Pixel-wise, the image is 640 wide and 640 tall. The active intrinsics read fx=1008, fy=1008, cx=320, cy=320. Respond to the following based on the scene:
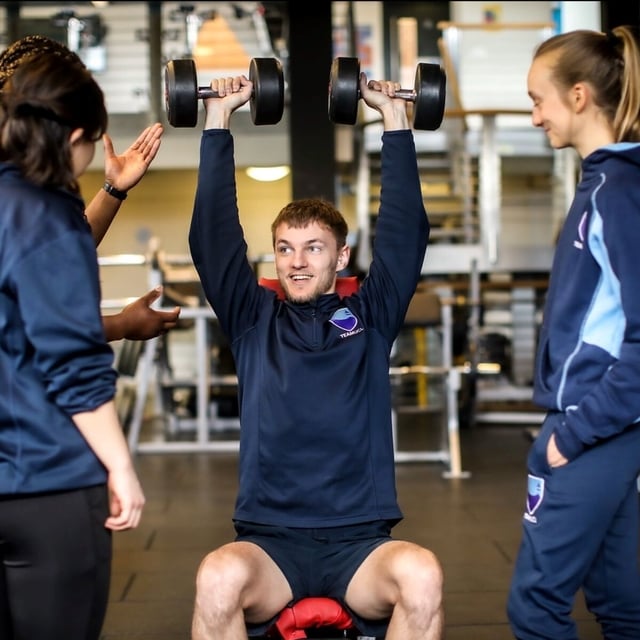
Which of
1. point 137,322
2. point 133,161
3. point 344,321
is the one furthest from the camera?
point 344,321

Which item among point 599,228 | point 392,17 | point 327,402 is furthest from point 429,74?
point 392,17

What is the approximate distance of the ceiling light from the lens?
10484 millimetres

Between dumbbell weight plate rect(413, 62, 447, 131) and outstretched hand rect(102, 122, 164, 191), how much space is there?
0.52 m

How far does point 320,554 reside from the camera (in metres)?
2.00

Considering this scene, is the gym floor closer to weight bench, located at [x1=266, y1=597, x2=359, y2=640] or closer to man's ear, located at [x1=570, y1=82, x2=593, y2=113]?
weight bench, located at [x1=266, y1=597, x2=359, y2=640]

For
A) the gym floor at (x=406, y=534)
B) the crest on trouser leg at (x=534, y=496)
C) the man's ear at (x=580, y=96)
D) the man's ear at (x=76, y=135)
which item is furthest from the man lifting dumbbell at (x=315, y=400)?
the gym floor at (x=406, y=534)

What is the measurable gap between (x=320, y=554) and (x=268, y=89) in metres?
0.92

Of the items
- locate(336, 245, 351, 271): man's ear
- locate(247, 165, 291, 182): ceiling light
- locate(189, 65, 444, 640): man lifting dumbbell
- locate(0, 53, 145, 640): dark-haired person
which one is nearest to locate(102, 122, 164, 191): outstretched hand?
Answer: locate(189, 65, 444, 640): man lifting dumbbell

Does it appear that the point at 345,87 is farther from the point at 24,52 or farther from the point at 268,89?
the point at 24,52

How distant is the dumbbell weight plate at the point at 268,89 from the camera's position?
6.46 ft

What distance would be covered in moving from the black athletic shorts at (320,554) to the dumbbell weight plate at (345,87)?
0.84m

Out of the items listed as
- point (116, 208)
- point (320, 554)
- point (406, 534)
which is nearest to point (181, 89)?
point (116, 208)

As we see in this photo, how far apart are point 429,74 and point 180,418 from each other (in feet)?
16.6

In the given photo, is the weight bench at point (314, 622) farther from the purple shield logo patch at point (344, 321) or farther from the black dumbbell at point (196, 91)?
the black dumbbell at point (196, 91)
